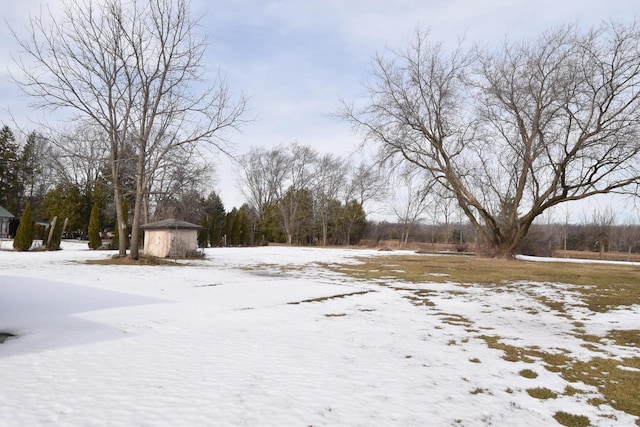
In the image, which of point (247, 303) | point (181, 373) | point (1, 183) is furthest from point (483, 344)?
point (1, 183)

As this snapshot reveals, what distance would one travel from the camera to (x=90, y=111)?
15828mm

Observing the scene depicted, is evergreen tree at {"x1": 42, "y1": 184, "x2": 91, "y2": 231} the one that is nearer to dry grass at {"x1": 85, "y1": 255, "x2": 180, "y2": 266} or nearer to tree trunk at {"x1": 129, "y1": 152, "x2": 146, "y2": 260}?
dry grass at {"x1": 85, "y1": 255, "x2": 180, "y2": 266}

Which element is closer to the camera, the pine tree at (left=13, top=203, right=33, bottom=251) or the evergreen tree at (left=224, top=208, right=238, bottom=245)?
the pine tree at (left=13, top=203, right=33, bottom=251)

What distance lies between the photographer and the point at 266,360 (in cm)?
448

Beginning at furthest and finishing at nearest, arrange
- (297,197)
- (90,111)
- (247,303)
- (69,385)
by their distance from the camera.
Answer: (297,197), (90,111), (247,303), (69,385)

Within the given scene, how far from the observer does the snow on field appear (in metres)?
3.13

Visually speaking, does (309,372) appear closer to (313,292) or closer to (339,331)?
(339,331)

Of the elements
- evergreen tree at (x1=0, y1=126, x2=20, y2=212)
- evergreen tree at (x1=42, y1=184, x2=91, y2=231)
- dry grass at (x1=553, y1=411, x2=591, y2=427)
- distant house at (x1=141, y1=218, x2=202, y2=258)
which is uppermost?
evergreen tree at (x1=0, y1=126, x2=20, y2=212)

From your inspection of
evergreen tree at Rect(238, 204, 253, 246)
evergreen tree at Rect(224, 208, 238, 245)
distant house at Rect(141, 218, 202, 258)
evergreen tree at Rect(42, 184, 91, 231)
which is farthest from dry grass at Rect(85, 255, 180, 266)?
evergreen tree at Rect(238, 204, 253, 246)

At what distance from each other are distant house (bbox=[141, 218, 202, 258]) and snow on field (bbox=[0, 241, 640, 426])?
Answer: 11.4 meters

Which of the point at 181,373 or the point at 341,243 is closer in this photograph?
the point at 181,373

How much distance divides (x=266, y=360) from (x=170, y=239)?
17190 mm

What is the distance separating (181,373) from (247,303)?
13.5 ft

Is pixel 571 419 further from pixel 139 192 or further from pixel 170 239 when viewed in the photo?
pixel 170 239
